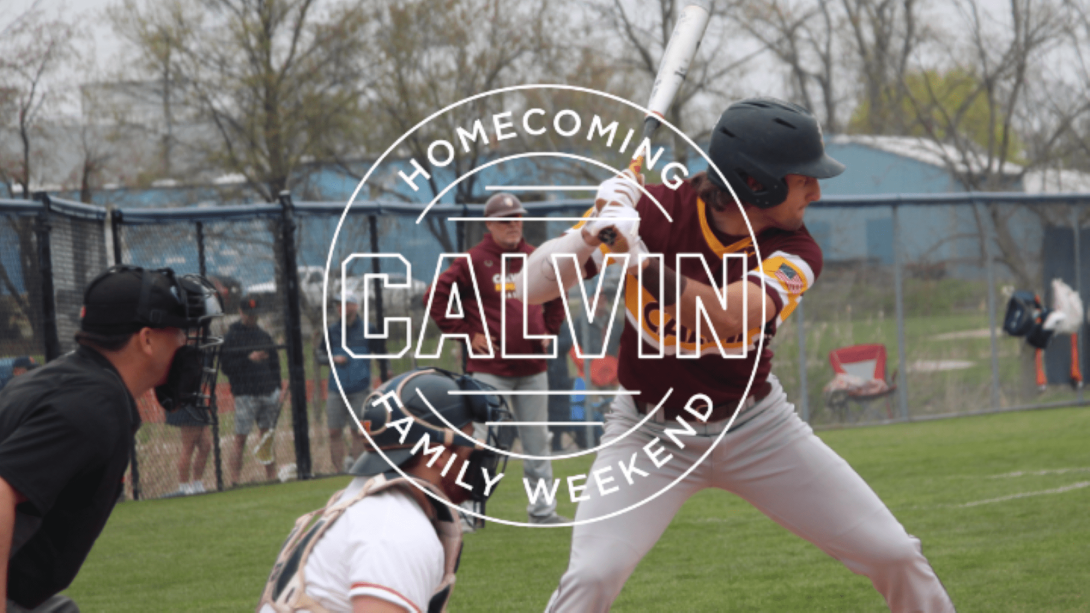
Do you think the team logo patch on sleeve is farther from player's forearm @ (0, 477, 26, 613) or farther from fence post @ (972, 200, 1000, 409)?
fence post @ (972, 200, 1000, 409)

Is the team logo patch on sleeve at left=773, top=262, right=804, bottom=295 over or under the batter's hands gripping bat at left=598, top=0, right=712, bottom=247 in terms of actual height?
under

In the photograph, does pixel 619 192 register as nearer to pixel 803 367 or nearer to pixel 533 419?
pixel 533 419

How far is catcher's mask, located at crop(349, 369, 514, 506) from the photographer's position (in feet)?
8.04

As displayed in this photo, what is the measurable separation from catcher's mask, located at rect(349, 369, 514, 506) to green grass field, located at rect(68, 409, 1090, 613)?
3123mm

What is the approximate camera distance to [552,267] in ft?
11.5

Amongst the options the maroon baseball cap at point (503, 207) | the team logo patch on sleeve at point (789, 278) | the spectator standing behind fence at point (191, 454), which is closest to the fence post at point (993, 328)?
the maroon baseball cap at point (503, 207)

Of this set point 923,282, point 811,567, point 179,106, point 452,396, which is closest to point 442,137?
point 179,106

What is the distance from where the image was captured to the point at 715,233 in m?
3.75

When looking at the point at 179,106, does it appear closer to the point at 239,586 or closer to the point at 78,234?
the point at 78,234

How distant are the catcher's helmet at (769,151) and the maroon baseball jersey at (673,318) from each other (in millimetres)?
172

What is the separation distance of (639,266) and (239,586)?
4.02 meters

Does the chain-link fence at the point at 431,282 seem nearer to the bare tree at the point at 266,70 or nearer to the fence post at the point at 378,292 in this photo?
the fence post at the point at 378,292
